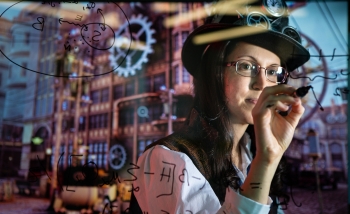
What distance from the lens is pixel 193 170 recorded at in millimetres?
703

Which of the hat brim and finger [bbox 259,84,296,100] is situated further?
the hat brim

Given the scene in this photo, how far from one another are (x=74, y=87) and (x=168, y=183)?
1.91 ft

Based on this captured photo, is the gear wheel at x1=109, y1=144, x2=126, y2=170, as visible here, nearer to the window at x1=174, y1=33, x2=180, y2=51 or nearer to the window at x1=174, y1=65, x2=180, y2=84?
the window at x1=174, y1=65, x2=180, y2=84

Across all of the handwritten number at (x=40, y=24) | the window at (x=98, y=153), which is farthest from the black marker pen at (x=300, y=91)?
the handwritten number at (x=40, y=24)

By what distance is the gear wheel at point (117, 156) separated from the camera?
3.43ft

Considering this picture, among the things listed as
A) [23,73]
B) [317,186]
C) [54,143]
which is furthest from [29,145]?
[317,186]

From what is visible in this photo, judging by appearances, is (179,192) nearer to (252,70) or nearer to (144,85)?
(252,70)

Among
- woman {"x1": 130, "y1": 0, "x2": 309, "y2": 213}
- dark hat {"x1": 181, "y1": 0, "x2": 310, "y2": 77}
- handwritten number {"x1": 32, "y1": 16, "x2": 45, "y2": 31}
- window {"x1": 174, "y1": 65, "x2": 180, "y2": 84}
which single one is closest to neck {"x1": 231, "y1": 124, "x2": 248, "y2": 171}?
woman {"x1": 130, "y1": 0, "x2": 309, "y2": 213}

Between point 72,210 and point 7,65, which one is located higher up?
point 7,65

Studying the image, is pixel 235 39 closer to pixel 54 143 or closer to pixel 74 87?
pixel 74 87

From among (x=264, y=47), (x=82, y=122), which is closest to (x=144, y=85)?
(x=82, y=122)

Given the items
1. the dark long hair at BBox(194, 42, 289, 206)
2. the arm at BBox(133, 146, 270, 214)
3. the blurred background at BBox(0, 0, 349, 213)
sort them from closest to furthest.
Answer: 1. the arm at BBox(133, 146, 270, 214)
2. the dark long hair at BBox(194, 42, 289, 206)
3. the blurred background at BBox(0, 0, 349, 213)

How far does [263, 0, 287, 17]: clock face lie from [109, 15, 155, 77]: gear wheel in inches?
19.1

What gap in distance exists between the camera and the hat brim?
869 millimetres
